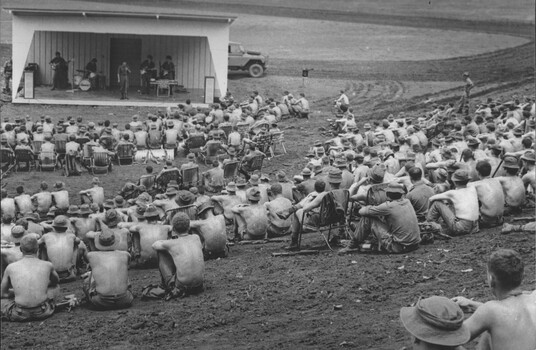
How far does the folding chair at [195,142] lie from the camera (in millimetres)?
23047

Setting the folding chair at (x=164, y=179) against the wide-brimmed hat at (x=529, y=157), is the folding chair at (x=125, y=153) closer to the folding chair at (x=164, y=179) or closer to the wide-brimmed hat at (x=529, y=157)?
the folding chair at (x=164, y=179)

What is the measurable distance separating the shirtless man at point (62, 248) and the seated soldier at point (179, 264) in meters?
1.42

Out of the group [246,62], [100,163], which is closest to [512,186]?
[100,163]

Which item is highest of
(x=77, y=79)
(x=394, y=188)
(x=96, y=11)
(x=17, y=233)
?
(x=96, y=11)

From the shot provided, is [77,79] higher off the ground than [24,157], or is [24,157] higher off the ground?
[77,79]

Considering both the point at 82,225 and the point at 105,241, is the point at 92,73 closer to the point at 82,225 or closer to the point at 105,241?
the point at 82,225

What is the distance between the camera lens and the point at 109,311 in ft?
33.6

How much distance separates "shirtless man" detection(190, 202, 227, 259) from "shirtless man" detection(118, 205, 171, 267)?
0.54 metres

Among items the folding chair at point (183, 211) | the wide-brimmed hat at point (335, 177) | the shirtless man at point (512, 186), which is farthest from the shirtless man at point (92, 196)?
the shirtless man at point (512, 186)

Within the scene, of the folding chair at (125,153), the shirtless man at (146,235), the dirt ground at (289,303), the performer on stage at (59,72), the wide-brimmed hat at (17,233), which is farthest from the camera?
the performer on stage at (59,72)

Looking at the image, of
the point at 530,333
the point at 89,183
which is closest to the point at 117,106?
the point at 89,183

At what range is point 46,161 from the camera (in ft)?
69.1

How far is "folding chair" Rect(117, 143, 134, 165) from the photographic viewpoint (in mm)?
21844

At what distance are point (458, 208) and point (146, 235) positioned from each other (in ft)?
15.5
